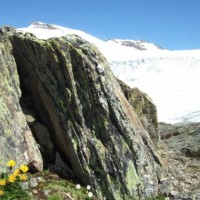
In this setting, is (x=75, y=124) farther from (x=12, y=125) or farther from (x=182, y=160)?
(x=182, y=160)

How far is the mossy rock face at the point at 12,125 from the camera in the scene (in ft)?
50.1

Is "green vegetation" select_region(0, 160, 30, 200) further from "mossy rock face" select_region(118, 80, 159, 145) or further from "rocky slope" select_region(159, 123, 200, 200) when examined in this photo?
"mossy rock face" select_region(118, 80, 159, 145)

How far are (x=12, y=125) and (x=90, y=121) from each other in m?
3.09

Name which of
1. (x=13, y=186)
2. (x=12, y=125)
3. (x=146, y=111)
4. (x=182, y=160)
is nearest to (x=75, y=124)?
(x=12, y=125)

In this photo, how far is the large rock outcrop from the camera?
15961 millimetres

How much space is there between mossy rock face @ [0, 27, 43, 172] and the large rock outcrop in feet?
3.09

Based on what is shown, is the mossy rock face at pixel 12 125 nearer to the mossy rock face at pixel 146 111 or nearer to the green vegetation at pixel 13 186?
the green vegetation at pixel 13 186

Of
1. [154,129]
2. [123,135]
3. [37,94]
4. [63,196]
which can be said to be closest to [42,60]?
[37,94]

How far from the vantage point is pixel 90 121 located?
16.5m

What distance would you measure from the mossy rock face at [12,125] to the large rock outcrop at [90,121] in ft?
3.09

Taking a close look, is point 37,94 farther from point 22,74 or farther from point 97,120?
point 97,120

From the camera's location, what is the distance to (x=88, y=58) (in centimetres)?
1686

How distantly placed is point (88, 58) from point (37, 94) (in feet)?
9.52

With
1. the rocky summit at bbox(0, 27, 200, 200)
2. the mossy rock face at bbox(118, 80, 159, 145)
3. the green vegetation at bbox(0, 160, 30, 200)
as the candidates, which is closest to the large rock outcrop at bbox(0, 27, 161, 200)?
the rocky summit at bbox(0, 27, 200, 200)
